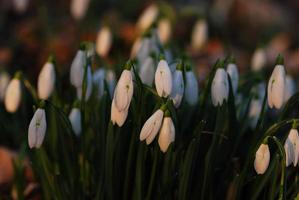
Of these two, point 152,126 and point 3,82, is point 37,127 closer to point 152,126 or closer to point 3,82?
point 152,126

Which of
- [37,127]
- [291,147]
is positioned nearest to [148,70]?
[37,127]

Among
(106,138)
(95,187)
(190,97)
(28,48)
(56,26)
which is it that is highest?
(56,26)

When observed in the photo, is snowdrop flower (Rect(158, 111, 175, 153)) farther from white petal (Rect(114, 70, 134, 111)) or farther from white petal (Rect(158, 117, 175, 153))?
white petal (Rect(114, 70, 134, 111))

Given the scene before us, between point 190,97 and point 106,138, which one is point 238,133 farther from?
point 106,138

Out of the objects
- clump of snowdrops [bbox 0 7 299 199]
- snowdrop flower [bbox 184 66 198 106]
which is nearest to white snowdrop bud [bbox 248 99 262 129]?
clump of snowdrops [bbox 0 7 299 199]

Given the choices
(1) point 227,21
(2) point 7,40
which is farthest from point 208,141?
(1) point 227,21

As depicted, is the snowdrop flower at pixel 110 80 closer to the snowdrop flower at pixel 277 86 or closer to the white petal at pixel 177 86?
the white petal at pixel 177 86

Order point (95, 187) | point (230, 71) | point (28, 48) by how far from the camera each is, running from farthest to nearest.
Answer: point (28, 48)
point (230, 71)
point (95, 187)

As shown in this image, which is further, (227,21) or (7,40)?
(227,21)
